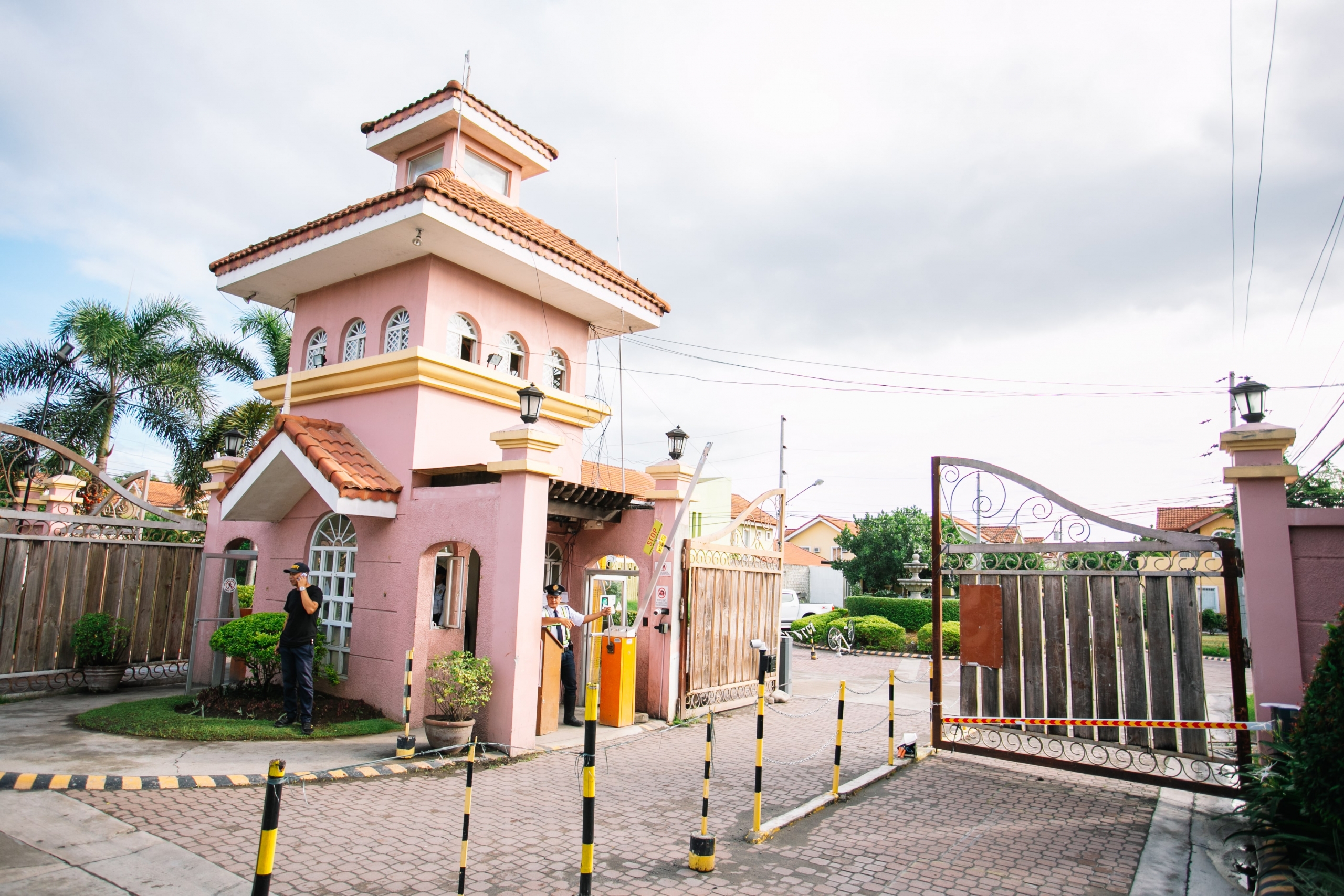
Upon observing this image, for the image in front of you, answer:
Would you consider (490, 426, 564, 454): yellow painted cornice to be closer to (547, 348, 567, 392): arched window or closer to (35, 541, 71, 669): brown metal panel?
(547, 348, 567, 392): arched window

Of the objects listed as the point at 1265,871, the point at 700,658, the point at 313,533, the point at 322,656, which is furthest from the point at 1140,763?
the point at 313,533

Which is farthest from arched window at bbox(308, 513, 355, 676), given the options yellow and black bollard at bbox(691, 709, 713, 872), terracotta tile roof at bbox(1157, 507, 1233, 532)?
terracotta tile roof at bbox(1157, 507, 1233, 532)

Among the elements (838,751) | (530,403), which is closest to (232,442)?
(530,403)

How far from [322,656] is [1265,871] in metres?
9.13

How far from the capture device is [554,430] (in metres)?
11.7

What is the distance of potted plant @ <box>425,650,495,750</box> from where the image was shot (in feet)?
25.0

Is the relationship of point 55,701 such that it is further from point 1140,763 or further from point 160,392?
point 1140,763

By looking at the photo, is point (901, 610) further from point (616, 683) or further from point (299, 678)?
point (299, 678)

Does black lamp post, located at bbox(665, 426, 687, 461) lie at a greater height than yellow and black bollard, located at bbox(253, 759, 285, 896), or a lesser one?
greater

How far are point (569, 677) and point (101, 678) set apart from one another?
6911mm

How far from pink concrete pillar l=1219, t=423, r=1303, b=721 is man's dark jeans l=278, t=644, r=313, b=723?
8935mm

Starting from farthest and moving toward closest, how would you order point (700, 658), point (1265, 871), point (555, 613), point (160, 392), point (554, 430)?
point (160, 392) → point (554, 430) → point (700, 658) → point (555, 613) → point (1265, 871)

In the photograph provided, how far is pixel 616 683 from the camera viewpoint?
9578 millimetres

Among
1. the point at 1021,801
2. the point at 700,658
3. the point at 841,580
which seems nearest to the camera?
the point at 1021,801
